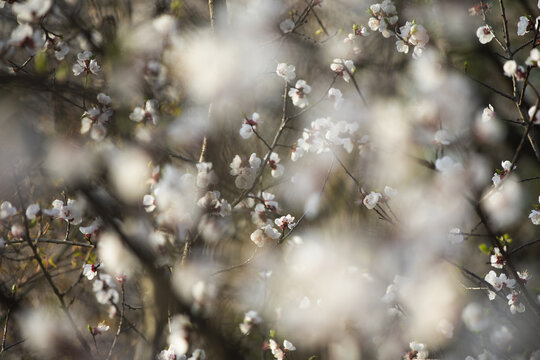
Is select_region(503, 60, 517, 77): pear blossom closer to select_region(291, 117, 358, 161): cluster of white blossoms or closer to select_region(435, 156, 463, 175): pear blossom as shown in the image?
select_region(435, 156, 463, 175): pear blossom

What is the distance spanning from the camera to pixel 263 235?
2168 millimetres

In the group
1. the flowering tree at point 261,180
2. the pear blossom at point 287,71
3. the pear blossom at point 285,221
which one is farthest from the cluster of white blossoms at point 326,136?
the pear blossom at point 285,221

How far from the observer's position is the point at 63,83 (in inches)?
102

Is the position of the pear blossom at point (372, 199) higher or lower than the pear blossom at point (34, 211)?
higher

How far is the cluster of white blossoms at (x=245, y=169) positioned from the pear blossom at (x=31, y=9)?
3.85ft

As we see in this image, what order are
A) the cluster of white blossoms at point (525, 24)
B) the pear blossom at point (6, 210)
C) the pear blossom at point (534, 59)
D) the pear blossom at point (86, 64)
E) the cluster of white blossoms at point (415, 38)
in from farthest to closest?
the pear blossom at point (86, 64) → the pear blossom at point (6, 210) → the cluster of white blossoms at point (415, 38) → the cluster of white blossoms at point (525, 24) → the pear blossom at point (534, 59)

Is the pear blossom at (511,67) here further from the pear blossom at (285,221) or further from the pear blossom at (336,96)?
the pear blossom at (285,221)

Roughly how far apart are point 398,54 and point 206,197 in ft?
9.92

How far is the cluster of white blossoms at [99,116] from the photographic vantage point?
199 cm

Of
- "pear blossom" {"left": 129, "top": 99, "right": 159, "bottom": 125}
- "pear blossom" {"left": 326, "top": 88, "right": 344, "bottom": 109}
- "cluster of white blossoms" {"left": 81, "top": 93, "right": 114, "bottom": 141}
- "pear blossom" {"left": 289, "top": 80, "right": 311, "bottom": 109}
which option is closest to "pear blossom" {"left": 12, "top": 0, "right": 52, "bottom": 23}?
"cluster of white blossoms" {"left": 81, "top": 93, "right": 114, "bottom": 141}

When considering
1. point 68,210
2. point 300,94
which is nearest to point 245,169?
point 300,94

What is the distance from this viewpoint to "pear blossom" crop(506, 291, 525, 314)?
1746mm

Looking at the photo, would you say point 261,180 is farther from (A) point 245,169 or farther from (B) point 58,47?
(B) point 58,47

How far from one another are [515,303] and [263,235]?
4.61 ft
